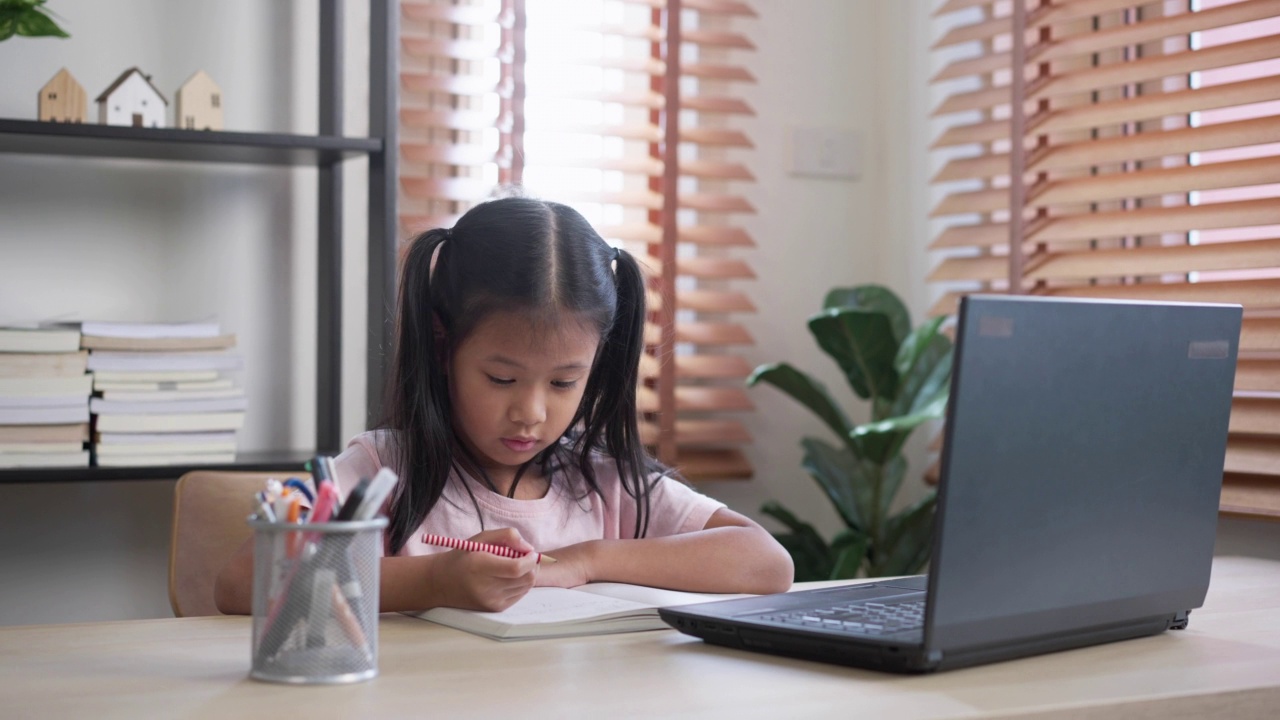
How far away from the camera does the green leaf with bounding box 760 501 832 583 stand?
2598 millimetres

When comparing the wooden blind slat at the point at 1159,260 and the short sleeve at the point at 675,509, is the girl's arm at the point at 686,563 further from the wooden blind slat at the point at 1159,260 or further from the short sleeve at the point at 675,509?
the wooden blind slat at the point at 1159,260

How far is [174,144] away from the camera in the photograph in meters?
2.07

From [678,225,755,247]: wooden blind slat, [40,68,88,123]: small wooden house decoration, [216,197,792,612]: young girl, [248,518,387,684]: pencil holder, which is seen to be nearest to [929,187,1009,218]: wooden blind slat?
[678,225,755,247]: wooden blind slat

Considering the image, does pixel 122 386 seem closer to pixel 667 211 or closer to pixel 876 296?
pixel 667 211

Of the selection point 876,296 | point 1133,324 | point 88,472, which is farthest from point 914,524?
point 1133,324

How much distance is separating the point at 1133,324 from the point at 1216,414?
0.16 m

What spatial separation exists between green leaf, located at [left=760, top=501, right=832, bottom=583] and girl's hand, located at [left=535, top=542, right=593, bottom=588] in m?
1.36

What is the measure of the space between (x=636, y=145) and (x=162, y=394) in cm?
116

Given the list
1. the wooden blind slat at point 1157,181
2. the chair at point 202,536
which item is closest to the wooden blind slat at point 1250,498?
the wooden blind slat at point 1157,181

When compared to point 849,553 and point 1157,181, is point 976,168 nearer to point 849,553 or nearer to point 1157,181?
point 1157,181

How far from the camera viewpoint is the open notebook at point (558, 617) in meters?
1.03

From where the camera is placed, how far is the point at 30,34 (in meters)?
1.96

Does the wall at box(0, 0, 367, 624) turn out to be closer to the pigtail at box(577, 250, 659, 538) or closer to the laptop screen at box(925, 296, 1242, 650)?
the pigtail at box(577, 250, 659, 538)

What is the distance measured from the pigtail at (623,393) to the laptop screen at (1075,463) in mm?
672
